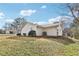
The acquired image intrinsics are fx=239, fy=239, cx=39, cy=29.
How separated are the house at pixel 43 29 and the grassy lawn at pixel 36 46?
0.14 feet

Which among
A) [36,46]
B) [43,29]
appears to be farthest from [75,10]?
[36,46]

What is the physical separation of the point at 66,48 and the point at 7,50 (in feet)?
1.62

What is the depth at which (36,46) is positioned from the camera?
201cm

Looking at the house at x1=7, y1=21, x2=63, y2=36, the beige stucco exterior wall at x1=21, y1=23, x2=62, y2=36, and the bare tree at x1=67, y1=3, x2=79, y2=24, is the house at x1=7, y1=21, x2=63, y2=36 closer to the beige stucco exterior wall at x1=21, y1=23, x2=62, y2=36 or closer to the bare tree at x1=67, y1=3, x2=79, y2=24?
the beige stucco exterior wall at x1=21, y1=23, x2=62, y2=36

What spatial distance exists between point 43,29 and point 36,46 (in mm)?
154

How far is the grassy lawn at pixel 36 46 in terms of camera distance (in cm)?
199

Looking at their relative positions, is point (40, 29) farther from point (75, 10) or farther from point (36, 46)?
point (75, 10)

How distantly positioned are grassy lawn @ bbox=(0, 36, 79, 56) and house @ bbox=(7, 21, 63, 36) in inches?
1.7

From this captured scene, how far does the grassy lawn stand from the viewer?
199cm

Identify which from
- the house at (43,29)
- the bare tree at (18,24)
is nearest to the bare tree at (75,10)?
the house at (43,29)

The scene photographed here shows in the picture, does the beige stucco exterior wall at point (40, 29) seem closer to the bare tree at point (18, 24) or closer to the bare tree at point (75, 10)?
the bare tree at point (18, 24)

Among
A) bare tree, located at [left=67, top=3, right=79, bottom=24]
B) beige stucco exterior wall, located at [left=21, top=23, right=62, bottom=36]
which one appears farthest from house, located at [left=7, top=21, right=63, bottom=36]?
bare tree, located at [left=67, top=3, right=79, bottom=24]

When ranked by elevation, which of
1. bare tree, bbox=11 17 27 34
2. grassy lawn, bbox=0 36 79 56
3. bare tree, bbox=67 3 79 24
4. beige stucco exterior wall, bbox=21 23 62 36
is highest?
bare tree, bbox=67 3 79 24

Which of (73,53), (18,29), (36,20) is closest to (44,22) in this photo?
(36,20)
